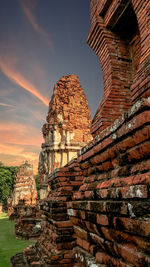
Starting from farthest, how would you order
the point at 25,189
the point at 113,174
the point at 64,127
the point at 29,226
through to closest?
the point at 25,189 < the point at 64,127 < the point at 29,226 < the point at 113,174

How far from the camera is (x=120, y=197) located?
44.9 inches

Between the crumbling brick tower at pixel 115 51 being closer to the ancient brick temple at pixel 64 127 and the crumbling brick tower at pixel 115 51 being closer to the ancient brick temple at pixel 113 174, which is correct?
the ancient brick temple at pixel 113 174

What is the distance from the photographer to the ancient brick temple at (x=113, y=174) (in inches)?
40.9

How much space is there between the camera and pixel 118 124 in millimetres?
1265

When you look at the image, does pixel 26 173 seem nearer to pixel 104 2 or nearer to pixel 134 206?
pixel 104 2

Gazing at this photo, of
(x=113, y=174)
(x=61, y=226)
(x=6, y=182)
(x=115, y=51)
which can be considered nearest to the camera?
(x=113, y=174)

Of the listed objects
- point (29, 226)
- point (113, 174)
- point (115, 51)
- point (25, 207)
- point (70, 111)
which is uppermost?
point (70, 111)

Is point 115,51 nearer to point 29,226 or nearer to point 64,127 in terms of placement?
point 29,226

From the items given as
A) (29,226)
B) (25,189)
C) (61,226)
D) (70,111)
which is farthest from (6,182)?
(61,226)

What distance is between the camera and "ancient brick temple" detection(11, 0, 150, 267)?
1038 millimetres

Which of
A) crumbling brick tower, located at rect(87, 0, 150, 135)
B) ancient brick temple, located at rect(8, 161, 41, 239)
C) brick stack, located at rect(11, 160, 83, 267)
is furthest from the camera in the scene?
ancient brick temple, located at rect(8, 161, 41, 239)

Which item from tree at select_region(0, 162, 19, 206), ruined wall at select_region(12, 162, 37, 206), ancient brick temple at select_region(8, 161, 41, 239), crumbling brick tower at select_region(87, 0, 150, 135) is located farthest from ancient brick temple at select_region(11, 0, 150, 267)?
tree at select_region(0, 162, 19, 206)

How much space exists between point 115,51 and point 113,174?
8.21 ft

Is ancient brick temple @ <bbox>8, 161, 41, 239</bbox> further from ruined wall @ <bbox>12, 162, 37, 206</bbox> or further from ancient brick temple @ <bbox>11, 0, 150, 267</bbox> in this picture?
ancient brick temple @ <bbox>11, 0, 150, 267</bbox>
